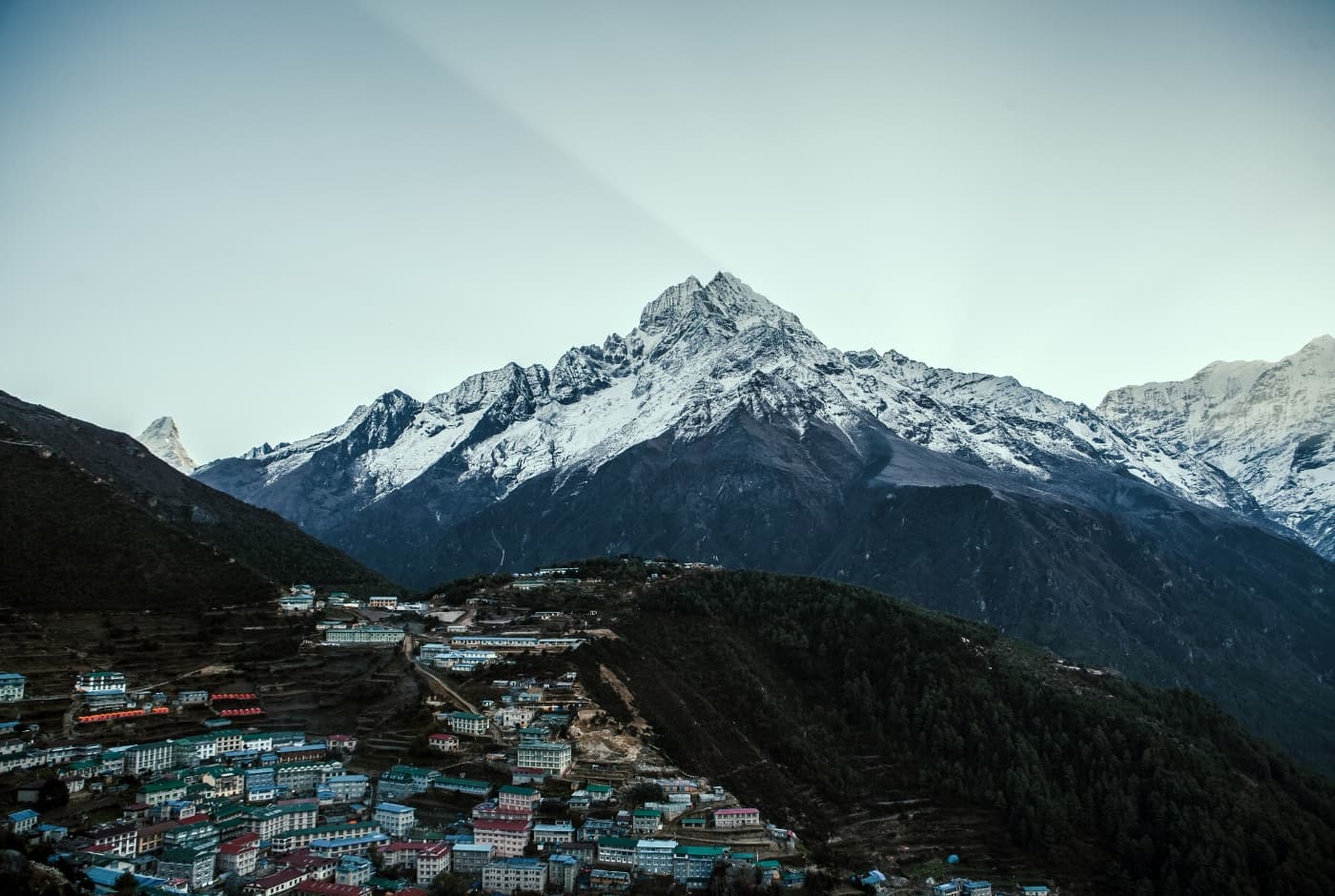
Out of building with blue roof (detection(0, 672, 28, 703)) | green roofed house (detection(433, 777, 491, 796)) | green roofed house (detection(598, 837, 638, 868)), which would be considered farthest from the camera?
building with blue roof (detection(0, 672, 28, 703))

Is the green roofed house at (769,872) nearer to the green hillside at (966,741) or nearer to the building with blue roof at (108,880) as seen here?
the green hillside at (966,741)

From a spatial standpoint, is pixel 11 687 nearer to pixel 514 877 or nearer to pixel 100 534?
pixel 100 534

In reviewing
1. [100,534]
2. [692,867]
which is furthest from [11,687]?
[692,867]

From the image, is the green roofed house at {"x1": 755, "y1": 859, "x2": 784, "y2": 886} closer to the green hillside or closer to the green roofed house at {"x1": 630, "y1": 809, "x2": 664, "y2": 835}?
the green roofed house at {"x1": 630, "y1": 809, "x2": 664, "y2": 835}

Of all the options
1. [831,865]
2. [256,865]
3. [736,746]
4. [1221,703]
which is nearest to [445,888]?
[256,865]

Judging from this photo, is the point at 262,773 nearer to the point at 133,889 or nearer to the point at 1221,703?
the point at 133,889

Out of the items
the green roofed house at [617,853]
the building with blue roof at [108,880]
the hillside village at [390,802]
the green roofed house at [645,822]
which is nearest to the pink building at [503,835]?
the hillside village at [390,802]

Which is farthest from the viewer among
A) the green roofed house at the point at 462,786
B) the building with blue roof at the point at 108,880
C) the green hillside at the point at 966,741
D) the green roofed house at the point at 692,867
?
the green hillside at the point at 966,741

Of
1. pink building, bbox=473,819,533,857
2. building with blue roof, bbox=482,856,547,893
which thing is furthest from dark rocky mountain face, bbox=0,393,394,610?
building with blue roof, bbox=482,856,547,893
